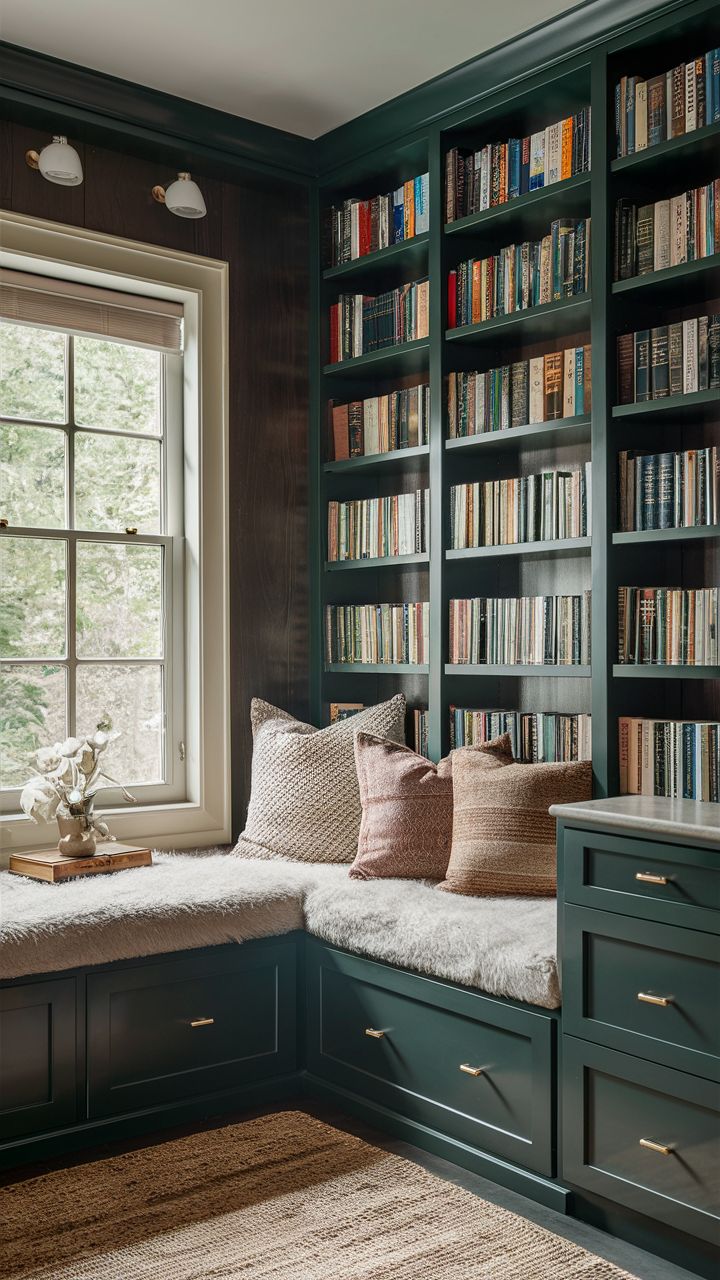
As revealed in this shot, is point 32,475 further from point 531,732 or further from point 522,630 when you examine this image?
point 531,732

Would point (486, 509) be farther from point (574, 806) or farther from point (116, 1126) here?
point (116, 1126)

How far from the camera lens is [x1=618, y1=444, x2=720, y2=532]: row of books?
2719 mm

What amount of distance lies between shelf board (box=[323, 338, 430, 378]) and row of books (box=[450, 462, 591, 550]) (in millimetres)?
462

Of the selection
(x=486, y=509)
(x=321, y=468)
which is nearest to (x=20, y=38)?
(x=321, y=468)

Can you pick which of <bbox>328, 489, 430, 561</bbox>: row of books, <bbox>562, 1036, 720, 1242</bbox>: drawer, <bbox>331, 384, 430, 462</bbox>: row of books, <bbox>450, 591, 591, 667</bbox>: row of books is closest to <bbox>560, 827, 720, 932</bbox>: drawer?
<bbox>562, 1036, 720, 1242</bbox>: drawer

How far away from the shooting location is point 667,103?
2805mm

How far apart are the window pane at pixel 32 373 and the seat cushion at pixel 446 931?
1676 mm

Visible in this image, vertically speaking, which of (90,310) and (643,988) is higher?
(90,310)

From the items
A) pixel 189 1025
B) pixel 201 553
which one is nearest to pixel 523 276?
pixel 201 553

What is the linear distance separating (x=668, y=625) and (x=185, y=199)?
1946 millimetres

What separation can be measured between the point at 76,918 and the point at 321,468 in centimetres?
183

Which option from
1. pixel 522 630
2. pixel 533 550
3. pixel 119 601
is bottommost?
pixel 522 630

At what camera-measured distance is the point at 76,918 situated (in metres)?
2.68

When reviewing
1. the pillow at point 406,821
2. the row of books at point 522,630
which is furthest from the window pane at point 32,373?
the pillow at point 406,821
